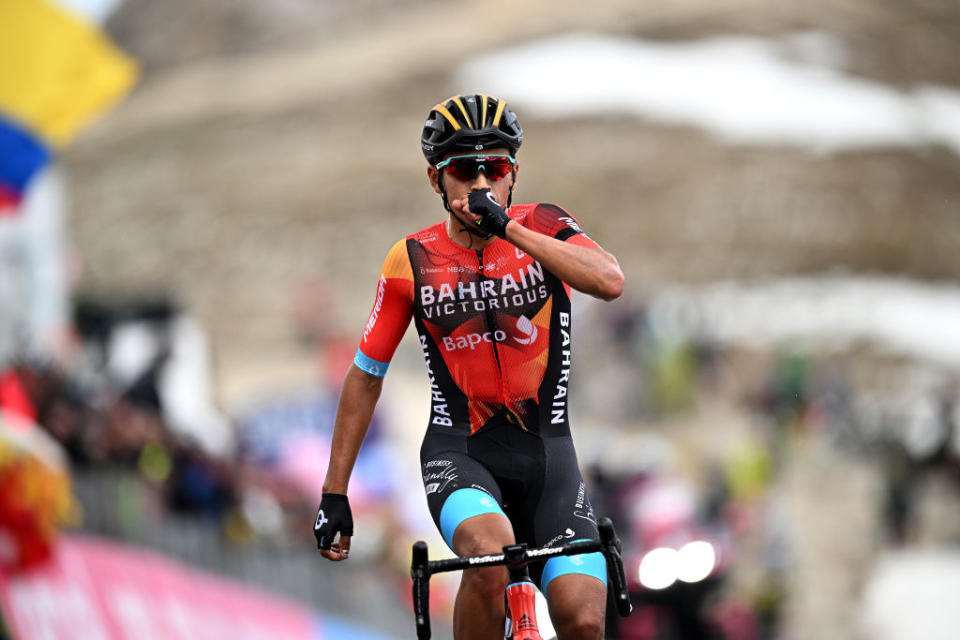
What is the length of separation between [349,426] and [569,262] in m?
1.44

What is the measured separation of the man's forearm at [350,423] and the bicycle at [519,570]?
88 centimetres

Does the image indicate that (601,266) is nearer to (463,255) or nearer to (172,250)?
(463,255)

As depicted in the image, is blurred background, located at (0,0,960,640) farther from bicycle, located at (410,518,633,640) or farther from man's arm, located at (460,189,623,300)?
man's arm, located at (460,189,623,300)

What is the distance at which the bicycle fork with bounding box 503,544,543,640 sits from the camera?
5.14m

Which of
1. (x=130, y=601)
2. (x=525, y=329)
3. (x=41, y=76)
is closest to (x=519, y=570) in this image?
(x=525, y=329)

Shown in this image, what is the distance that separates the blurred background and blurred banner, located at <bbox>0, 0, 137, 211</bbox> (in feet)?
0.13

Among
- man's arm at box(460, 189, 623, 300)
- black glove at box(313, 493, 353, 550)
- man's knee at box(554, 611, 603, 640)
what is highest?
man's arm at box(460, 189, 623, 300)

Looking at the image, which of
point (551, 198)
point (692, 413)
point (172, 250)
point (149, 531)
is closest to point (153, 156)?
point (172, 250)

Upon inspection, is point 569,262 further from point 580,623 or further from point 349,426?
point 580,623

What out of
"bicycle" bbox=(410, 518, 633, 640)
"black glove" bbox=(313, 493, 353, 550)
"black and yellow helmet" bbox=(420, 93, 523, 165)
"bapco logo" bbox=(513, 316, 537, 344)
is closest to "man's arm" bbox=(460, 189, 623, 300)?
"black and yellow helmet" bbox=(420, 93, 523, 165)

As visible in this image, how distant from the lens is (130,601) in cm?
1426

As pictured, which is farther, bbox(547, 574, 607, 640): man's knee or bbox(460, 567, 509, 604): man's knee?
bbox(460, 567, 509, 604): man's knee

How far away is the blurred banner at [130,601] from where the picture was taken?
1398 cm

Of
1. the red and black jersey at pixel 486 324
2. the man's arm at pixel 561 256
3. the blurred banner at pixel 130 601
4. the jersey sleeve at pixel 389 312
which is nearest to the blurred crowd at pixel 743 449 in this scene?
the red and black jersey at pixel 486 324
